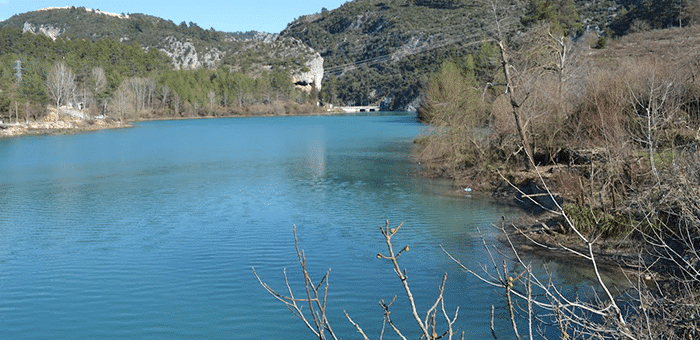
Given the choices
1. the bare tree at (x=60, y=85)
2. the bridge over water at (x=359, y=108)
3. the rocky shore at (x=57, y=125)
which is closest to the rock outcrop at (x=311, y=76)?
the bridge over water at (x=359, y=108)

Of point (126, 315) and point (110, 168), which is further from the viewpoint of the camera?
point (110, 168)

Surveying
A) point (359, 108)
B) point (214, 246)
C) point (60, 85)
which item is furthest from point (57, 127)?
point (359, 108)

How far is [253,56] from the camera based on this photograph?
152 metres

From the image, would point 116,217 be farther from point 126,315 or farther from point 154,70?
point 154,70

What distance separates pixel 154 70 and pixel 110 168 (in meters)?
87.9

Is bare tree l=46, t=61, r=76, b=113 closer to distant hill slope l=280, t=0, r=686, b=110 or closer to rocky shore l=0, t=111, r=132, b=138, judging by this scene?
rocky shore l=0, t=111, r=132, b=138

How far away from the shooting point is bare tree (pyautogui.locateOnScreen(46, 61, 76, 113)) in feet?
233

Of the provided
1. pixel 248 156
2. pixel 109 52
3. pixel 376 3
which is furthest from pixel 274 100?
pixel 248 156

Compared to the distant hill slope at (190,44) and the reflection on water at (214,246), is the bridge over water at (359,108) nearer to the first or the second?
the distant hill slope at (190,44)

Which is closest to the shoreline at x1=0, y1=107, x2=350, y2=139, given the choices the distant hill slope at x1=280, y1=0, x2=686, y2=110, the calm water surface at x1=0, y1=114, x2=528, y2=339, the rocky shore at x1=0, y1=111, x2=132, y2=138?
the rocky shore at x1=0, y1=111, x2=132, y2=138

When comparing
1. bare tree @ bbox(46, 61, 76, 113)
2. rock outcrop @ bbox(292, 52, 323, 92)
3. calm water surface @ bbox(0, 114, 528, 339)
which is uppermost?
rock outcrop @ bbox(292, 52, 323, 92)

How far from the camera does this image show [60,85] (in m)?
71.4

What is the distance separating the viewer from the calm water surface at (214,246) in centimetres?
961

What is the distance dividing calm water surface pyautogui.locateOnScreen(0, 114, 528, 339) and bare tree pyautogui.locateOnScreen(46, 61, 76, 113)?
47680 mm
